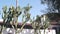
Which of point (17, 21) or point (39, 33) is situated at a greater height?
point (17, 21)

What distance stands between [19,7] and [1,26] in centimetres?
289

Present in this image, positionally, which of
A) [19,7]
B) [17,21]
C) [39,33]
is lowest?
[39,33]

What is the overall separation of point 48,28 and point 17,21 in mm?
4359

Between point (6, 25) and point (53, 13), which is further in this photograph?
point (53, 13)

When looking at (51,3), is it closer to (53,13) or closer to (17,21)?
(53,13)

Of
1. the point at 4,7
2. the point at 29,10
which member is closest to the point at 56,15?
the point at 29,10

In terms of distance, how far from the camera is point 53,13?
29.8 m

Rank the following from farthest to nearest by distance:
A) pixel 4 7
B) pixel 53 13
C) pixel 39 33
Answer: pixel 53 13, pixel 39 33, pixel 4 7

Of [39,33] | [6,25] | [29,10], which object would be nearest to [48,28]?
[39,33]

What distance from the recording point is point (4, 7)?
22.2 metres

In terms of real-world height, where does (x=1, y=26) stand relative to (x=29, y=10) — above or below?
below

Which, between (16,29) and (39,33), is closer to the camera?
(16,29)

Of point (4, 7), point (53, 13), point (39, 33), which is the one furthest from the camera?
point (53, 13)

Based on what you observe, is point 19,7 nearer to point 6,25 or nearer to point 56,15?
point 6,25
